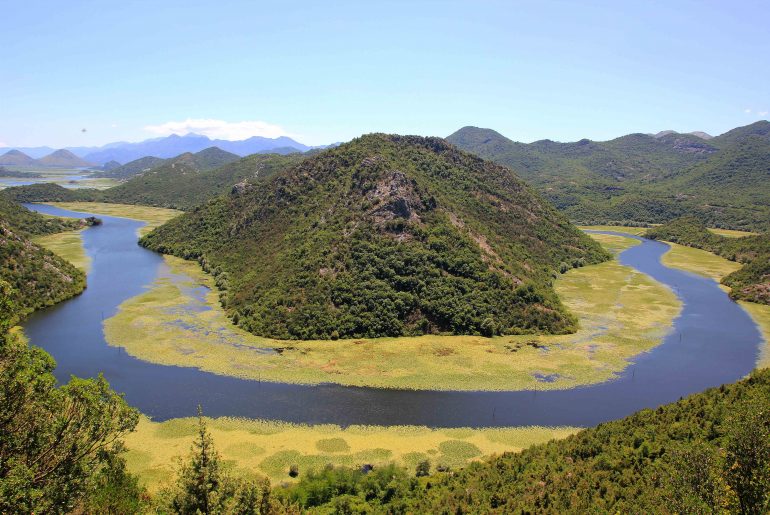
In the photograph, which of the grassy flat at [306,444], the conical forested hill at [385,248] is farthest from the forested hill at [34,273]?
the grassy flat at [306,444]

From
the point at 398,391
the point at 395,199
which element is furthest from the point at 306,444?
the point at 395,199

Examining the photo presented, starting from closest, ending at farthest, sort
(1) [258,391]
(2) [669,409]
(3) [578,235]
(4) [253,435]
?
(2) [669,409], (4) [253,435], (1) [258,391], (3) [578,235]

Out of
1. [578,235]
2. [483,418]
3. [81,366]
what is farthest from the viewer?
[578,235]

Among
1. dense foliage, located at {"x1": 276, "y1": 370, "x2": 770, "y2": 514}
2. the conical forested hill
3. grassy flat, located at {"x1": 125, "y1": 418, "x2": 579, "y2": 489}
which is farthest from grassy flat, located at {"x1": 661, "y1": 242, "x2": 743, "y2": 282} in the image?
grassy flat, located at {"x1": 125, "y1": 418, "x2": 579, "y2": 489}

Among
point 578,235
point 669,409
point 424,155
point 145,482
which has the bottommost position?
point 145,482

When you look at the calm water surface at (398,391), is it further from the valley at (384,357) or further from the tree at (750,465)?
the tree at (750,465)

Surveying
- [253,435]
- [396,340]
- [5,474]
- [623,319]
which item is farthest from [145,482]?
[623,319]

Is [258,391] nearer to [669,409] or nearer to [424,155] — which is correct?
[669,409]
